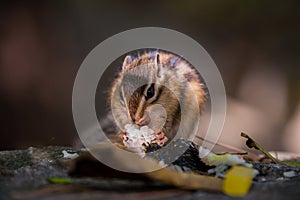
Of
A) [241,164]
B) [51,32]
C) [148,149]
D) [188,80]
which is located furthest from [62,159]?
[51,32]

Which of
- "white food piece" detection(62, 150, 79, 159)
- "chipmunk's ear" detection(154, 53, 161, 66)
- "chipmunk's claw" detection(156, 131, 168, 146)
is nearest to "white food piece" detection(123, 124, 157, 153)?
"chipmunk's claw" detection(156, 131, 168, 146)

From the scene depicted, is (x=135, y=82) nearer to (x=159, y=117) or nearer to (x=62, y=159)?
(x=159, y=117)

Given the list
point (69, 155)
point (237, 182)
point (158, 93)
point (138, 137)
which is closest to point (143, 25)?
point (158, 93)

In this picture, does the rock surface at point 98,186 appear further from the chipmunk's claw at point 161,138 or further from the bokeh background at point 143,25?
the bokeh background at point 143,25

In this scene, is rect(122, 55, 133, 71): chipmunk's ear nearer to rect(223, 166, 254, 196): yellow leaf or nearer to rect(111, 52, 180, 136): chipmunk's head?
rect(111, 52, 180, 136): chipmunk's head

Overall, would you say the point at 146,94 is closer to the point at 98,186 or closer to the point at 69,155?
the point at 69,155

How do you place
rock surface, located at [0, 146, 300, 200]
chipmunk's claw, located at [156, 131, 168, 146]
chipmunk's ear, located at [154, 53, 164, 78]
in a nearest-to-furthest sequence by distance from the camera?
1. rock surface, located at [0, 146, 300, 200]
2. chipmunk's claw, located at [156, 131, 168, 146]
3. chipmunk's ear, located at [154, 53, 164, 78]

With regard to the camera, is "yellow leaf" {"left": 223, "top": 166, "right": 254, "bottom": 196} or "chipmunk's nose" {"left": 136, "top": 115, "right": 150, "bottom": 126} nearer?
"yellow leaf" {"left": 223, "top": 166, "right": 254, "bottom": 196}
